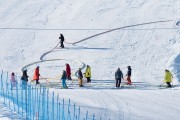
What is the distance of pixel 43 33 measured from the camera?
3972 cm

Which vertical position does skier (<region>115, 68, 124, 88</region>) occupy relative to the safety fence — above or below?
above

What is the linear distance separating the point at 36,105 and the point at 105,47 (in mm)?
15299

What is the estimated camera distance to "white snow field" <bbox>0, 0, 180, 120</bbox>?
26172 millimetres

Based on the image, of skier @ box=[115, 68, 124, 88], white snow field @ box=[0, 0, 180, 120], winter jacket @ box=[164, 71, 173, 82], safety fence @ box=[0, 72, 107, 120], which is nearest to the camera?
safety fence @ box=[0, 72, 107, 120]

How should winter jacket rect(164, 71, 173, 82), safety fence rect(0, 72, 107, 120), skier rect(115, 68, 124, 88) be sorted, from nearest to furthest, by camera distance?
safety fence rect(0, 72, 107, 120), skier rect(115, 68, 124, 88), winter jacket rect(164, 71, 173, 82)

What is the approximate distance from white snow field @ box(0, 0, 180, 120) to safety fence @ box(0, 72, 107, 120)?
1163 mm

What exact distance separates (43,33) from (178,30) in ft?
32.1

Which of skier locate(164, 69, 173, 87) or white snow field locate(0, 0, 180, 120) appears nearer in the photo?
white snow field locate(0, 0, 180, 120)

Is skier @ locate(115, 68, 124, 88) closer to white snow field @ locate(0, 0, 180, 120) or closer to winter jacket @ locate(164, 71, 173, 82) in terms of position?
white snow field @ locate(0, 0, 180, 120)

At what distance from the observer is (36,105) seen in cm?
2155

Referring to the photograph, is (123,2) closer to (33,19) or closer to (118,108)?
(33,19)

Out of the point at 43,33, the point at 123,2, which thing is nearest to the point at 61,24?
the point at 43,33

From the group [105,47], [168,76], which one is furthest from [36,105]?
[105,47]

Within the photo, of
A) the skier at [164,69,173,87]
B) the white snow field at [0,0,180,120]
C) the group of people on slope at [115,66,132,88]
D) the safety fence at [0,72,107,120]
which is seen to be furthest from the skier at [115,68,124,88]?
the safety fence at [0,72,107,120]
